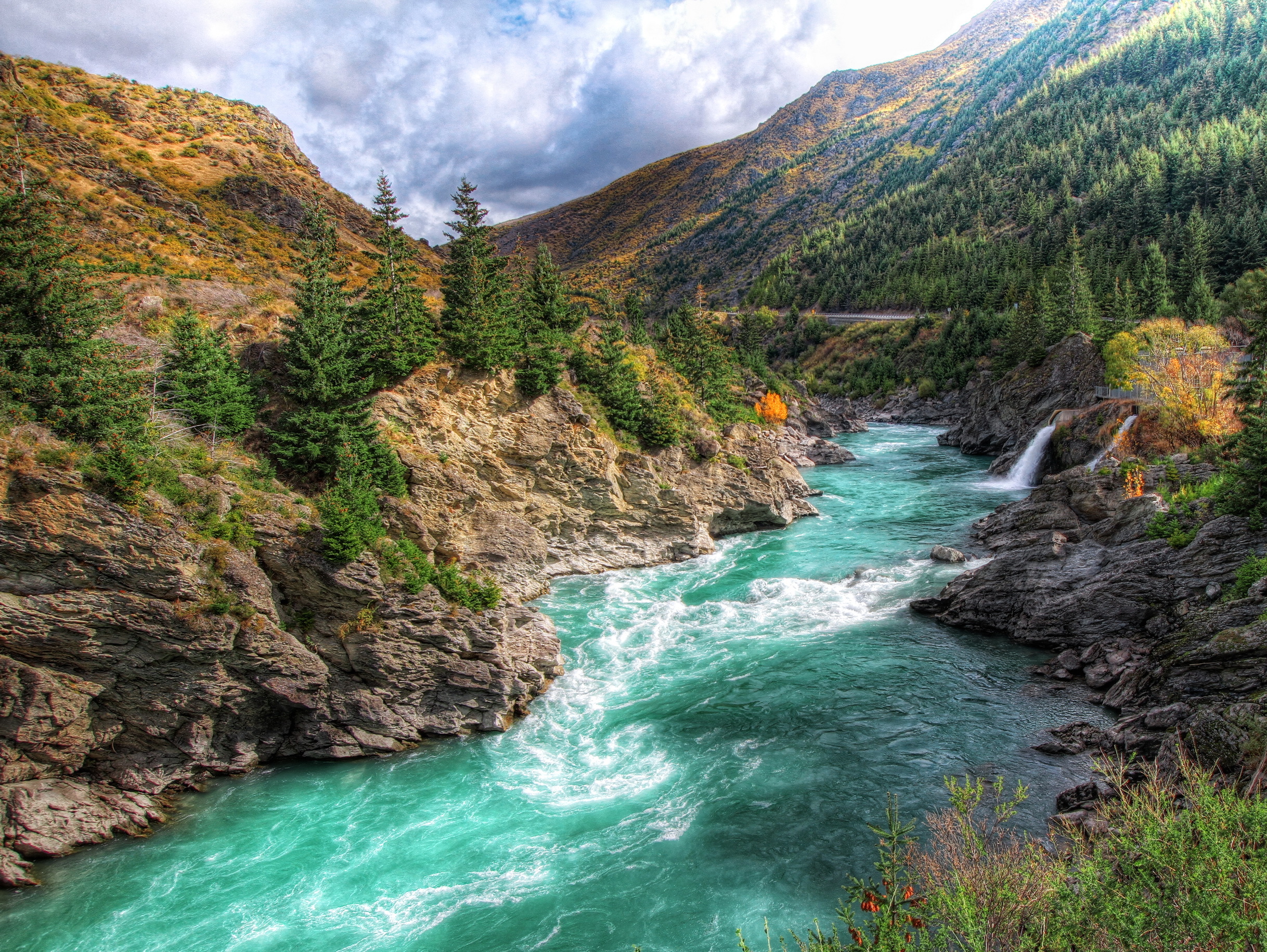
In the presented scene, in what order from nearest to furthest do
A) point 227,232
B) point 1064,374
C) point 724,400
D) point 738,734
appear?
1. point 738,734
2. point 227,232
3. point 724,400
4. point 1064,374

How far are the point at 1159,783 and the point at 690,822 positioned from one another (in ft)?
31.9

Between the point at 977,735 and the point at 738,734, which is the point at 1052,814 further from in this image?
the point at 738,734

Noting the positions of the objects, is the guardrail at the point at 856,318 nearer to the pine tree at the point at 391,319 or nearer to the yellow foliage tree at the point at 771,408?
the yellow foliage tree at the point at 771,408

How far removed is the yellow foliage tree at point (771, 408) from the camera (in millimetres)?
69000

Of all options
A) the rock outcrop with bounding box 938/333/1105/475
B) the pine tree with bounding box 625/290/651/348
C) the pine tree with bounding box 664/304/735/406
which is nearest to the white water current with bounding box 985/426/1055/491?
the rock outcrop with bounding box 938/333/1105/475

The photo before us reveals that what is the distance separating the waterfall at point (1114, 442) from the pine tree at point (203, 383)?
4272 cm

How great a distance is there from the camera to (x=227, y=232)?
1650 inches

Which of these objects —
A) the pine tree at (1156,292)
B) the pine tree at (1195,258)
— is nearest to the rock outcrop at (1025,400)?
the pine tree at (1156,292)

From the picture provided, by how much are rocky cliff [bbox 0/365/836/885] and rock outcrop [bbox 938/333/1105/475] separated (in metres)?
47.5

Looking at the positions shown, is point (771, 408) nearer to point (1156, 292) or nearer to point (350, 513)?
point (1156, 292)

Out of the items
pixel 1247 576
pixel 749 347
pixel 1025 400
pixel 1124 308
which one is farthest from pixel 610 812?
pixel 749 347

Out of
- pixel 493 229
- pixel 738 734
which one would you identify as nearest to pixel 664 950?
pixel 738 734

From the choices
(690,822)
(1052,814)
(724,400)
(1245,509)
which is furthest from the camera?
(724,400)

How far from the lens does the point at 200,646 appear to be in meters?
16.6
